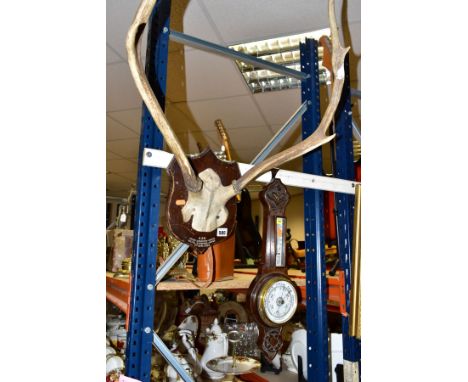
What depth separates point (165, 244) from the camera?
4.85 ft

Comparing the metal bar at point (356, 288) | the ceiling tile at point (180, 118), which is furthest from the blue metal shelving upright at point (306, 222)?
the ceiling tile at point (180, 118)

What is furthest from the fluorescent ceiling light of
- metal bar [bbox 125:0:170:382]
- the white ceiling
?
metal bar [bbox 125:0:170:382]

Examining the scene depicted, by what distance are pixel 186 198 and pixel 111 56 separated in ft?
5.17

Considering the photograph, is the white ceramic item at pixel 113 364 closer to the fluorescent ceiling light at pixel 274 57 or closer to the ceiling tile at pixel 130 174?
the fluorescent ceiling light at pixel 274 57

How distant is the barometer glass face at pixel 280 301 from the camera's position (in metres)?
1.10

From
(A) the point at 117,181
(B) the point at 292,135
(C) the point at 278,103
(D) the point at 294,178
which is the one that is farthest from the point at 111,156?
(D) the point at 294,178

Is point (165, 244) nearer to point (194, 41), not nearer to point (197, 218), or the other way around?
point (197, 218)

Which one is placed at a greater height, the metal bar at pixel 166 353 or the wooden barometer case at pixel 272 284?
the wooden barometer case at pixel 272 284

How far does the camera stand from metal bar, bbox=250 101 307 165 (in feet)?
3.98

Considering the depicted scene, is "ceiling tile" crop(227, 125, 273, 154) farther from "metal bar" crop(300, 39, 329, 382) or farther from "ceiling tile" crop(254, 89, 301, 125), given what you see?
"metal bar" crop(300, 39, 329, 382)

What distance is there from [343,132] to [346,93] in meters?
0.16

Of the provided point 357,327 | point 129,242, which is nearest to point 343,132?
point 357,327

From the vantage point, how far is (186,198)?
941 mm

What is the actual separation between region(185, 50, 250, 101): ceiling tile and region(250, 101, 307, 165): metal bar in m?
0.98
